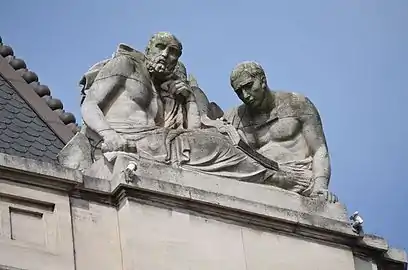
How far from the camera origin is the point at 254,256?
24.0 metres

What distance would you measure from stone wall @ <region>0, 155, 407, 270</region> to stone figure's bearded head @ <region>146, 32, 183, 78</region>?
5.78 feet

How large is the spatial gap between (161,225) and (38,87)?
28.8ft

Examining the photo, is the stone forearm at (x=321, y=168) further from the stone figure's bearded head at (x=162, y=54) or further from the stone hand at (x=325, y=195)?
the stone figure's bearded head at (x=162, y=54)

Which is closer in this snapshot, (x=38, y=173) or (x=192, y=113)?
(x=38, y=173)

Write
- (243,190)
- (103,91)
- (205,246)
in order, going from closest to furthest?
(205,246) → (243,190) → (103,91)

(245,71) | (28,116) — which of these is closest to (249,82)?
(245,71)

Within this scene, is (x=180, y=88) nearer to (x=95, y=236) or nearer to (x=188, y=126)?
(x=188, y=126)

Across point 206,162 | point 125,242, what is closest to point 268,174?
point 206,162

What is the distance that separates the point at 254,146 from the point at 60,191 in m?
3.37

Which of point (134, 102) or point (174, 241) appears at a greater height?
point (134, 102)

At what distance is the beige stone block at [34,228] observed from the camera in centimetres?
2252

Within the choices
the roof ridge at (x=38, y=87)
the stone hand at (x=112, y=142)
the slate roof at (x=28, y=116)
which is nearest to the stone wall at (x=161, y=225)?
the stone hand at (x=112, y=142)

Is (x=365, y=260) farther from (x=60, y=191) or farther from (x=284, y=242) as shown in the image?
(x=60, y=191)

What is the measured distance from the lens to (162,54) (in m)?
25.4
